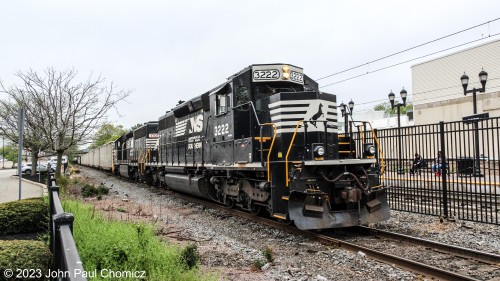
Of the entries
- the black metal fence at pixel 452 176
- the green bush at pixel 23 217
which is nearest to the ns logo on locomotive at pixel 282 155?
the black metal fence at pixel 452 176

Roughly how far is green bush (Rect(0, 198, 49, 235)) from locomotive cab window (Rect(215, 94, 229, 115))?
4705 mm

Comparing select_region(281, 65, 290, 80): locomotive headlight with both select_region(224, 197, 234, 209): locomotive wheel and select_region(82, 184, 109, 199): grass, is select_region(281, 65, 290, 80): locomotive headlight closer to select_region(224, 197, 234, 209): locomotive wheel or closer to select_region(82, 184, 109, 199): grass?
select_region(224, 197, 234, 209): locomotive wheel

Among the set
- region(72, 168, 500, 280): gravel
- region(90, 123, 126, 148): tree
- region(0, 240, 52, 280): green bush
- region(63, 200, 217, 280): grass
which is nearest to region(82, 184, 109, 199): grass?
region(90, 123, 126, 148): tree

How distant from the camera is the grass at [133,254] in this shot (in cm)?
452

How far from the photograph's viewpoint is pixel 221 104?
10312mm

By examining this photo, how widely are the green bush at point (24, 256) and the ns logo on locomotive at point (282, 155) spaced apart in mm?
4414

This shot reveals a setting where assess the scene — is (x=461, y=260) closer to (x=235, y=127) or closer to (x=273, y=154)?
(x=273, y=154)

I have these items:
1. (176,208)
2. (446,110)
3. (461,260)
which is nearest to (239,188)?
(176,208)

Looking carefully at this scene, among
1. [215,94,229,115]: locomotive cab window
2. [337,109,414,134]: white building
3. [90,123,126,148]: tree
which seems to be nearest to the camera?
[215,94,229,115]: locomotive cab window

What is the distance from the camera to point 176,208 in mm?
12867

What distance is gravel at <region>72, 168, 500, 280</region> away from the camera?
5.58 metres

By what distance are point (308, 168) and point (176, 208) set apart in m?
6.54

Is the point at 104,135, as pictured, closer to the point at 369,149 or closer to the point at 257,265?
the point at 369,149

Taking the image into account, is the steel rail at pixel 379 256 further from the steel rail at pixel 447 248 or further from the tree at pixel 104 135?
the tree at pixel 104 135
